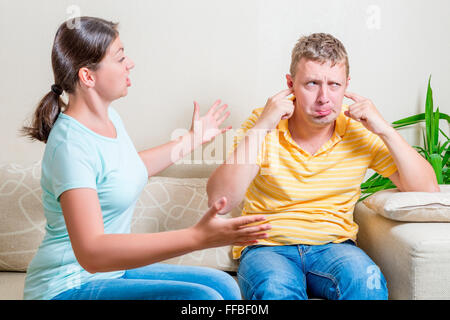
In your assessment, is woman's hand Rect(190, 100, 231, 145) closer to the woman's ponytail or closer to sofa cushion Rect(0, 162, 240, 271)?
sofa cushion Rect(0, 162, 240, 271)

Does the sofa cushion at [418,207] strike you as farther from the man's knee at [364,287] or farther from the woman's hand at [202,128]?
the woman's hand at [202,128]

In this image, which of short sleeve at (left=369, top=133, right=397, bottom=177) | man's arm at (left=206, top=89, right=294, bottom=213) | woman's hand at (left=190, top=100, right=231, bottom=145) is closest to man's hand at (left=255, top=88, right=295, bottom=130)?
man's arm at (left=206, top=89, right=294, bottom=213)

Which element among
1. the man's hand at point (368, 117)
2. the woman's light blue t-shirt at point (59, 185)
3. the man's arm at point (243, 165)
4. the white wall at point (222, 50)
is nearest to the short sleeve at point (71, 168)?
the woman's light blue t-shirt at point (59, 185)

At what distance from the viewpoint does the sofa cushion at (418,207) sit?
148cm

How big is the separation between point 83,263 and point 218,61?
124 cm

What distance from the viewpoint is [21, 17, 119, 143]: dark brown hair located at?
119 centimetres

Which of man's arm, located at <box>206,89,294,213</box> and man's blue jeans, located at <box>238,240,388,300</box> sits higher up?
man's arm, located at <box>206,89,294,213</box>

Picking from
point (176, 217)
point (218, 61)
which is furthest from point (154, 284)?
point (218, 61)

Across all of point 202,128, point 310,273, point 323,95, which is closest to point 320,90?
point 323,95

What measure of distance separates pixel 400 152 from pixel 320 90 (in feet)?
1.08

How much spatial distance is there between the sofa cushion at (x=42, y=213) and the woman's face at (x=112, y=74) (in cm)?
70

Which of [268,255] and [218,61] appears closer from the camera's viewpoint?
[268,255]

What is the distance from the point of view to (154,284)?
1.11 meters

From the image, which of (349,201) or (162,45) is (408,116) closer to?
(349,201)
